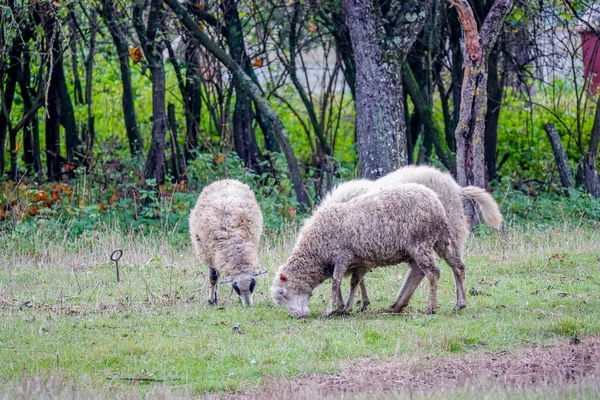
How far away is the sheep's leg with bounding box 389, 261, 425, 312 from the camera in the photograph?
28.5ft

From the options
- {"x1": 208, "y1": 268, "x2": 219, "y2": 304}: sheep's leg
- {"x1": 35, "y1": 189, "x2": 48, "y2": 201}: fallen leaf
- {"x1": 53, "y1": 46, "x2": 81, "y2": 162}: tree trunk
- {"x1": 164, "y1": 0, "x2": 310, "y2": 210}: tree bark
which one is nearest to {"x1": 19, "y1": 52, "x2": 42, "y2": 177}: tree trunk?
{"x1": 53, "y1": 46, "x2": 81, "y2": 162}: tree trunk

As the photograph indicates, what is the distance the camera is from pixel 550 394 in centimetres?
529

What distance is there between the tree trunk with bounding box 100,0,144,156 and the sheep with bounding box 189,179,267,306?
6164 millimetres

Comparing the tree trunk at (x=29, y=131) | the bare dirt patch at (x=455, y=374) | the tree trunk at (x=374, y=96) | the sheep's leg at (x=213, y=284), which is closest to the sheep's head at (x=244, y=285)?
the sheep's leg at (x=213, y=284)

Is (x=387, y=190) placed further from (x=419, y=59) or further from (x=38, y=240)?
(x=419, y=59)

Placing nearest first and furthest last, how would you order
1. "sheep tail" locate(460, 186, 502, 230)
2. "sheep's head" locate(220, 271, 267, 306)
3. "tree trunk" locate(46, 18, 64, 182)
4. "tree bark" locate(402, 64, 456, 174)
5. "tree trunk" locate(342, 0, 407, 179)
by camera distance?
1. "sheep tail" locate(460, 186, 502, 230)
2. "sheep's head" locate(220, 271, 267, 306)
3. "tree trunk" locate(342, 0, 407, 179)
4. "tree bark" locate(402, 64, 456, 174)
5. "tree trunk" locate(46, 18, 64, 182)

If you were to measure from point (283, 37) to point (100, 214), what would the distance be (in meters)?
4.95

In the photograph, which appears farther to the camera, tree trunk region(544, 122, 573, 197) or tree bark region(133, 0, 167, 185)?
tree trunk region(544, 122, 573, 197)

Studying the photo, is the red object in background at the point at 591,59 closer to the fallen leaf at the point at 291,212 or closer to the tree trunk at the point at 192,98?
the fallen leaf at the point at 291,212

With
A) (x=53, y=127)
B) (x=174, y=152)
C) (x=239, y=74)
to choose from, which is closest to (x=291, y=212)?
(x=239, y=74)

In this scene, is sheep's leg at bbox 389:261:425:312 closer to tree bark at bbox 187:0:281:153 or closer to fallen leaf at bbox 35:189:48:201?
tree bark at bbox 187:0:281:153

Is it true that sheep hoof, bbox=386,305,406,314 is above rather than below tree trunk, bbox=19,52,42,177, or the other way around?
below

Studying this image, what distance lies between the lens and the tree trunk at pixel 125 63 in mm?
15530

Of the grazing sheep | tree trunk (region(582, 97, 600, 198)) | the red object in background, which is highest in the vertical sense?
the red object in background
